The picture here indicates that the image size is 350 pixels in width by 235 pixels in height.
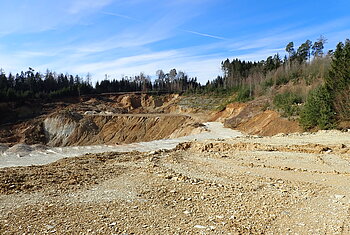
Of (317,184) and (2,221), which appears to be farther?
(317,184)

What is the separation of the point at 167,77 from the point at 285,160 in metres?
81.0

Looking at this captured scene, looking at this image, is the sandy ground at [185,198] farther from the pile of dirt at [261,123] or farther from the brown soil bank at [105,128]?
the brown soil bank at [105,128]

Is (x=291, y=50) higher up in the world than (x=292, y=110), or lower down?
higher up

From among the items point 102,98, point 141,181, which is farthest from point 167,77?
point 141,181

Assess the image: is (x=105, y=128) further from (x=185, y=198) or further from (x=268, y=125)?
(x=185, y=198)

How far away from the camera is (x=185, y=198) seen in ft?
20.6

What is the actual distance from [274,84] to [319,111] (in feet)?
83.7

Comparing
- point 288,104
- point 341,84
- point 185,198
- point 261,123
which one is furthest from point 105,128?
point 185,198

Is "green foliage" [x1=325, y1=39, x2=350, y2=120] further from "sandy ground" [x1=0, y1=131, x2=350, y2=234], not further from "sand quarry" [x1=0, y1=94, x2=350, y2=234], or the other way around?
"sandy ground" [x1=0, y1=131, x2=350, y2=234]

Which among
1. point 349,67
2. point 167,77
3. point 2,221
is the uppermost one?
point 167,77

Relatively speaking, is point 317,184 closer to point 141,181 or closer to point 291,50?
point 141,181

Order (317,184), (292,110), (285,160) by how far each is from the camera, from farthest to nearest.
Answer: (292,110) → (285,160) → (317,184)

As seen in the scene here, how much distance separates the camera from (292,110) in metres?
24.0

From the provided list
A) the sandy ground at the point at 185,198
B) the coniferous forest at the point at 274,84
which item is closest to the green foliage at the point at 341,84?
the coniferous forest at the point at 274,84
